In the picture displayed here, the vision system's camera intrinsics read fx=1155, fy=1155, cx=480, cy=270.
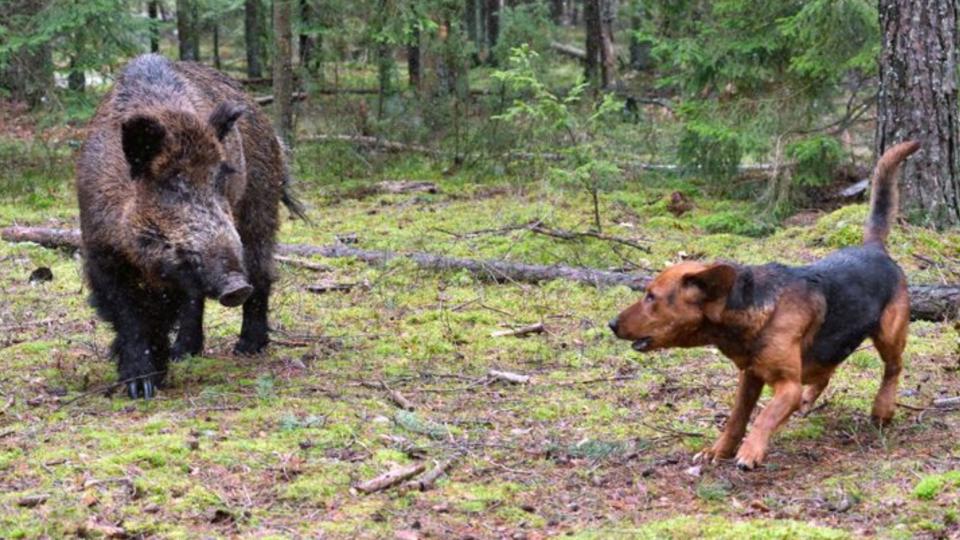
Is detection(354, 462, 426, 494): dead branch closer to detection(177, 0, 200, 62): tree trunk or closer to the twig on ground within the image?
the twig on ground

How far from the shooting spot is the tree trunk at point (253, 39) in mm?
28125

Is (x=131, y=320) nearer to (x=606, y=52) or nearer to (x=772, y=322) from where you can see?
(x=772, y=322)

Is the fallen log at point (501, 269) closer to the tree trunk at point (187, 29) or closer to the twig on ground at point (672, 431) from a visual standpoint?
the twig on ground at point (672, 431)

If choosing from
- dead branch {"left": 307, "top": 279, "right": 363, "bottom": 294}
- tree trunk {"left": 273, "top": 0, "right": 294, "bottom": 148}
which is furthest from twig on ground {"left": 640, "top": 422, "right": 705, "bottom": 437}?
tree trunk {"left": 273, "top": 0, "right": 294, "bottom": 148}

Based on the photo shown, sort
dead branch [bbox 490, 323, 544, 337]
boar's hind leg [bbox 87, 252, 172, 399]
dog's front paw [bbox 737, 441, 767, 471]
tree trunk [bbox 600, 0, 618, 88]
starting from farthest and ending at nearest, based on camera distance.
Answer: tree trunk [bbox 600, 0, 618, 88], dead branch [bbox 490, 323, 544, 337], boar's hind leg [bbox 87, 252, 172, 399], dog's front paw [bbox 737, 441, 767, 471]

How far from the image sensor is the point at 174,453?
6344mm

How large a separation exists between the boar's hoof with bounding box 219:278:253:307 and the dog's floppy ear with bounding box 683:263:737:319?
8.97ft

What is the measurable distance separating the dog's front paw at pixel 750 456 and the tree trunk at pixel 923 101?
6.84 metres

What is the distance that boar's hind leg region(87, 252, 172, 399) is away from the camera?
7.82 m

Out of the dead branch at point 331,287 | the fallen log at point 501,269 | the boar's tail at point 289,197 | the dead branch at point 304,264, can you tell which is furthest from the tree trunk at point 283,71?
the boar's tail at point 289,197

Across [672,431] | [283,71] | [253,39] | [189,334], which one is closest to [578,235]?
[189,334]

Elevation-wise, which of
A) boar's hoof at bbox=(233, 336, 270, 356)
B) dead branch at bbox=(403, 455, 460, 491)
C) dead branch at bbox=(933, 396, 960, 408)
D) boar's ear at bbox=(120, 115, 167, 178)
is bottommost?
boar's hoof at bbox=(233, 336, 270, 356)

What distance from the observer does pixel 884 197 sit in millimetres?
7262

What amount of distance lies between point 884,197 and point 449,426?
3.09 metres
